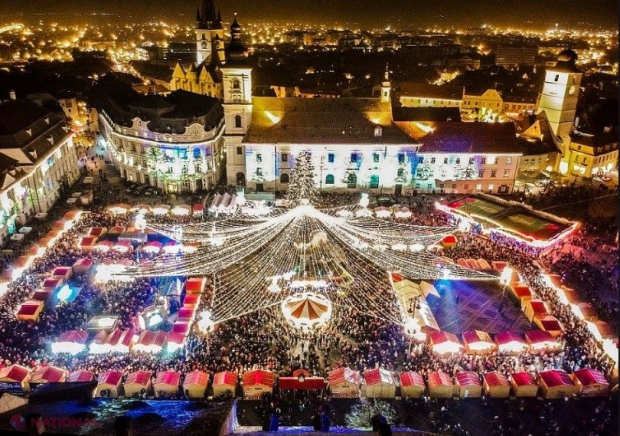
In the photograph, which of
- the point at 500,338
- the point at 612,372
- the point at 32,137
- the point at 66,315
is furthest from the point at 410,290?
the point at 32,137

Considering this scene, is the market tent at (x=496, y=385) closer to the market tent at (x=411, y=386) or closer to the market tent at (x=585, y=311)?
the market tent at (x=411, y=386)

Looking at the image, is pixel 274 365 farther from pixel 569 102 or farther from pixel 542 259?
pixel 569 102

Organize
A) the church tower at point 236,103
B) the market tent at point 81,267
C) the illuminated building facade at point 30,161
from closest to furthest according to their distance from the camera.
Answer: the market tent at point 81,267 → the illuminated building facade at point 30,161 → the church tower at point 236,103

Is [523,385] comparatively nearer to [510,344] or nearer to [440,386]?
[510,344]

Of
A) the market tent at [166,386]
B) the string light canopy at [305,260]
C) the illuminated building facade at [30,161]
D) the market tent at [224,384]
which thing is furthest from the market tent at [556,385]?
the illuminated building facade at [30,161]

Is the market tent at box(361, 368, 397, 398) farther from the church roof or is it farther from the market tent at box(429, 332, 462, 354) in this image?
the church roof

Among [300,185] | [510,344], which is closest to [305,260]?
[300,185]
